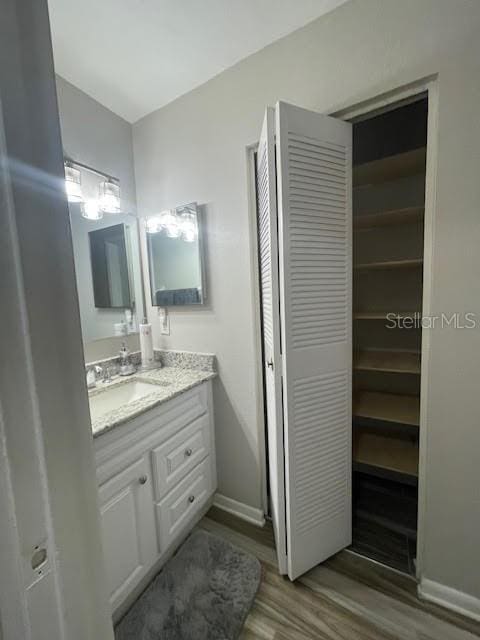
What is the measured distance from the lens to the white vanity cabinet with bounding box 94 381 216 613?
1.07 m

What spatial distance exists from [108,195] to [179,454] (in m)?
1.52

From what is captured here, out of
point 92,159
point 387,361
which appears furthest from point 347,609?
point 92,159

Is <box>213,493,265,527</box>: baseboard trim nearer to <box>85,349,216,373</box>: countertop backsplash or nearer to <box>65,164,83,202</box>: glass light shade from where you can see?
<box>85,349,216,373</box>: countertop backsplash

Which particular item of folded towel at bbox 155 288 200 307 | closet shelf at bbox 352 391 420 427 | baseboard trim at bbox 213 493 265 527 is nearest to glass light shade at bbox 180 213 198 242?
folded towel at bbox 155 288 200 307

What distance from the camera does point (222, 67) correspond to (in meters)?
1.40

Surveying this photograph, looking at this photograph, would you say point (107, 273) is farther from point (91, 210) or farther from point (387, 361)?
point (387, 361)

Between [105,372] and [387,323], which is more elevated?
[387,323]

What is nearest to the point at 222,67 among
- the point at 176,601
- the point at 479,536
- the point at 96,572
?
the point at 96,572

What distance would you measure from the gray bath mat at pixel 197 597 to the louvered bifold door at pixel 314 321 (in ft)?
0.84

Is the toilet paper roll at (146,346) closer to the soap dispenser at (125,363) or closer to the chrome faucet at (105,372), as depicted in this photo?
the soap dispenser at (125,363)

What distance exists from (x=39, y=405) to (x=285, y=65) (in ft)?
5.46

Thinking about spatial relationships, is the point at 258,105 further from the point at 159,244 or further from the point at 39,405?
the point at 39,405

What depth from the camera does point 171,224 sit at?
1.69m

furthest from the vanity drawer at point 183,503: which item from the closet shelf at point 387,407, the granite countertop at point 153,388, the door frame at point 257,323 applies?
the closet shelf at point 387,407
